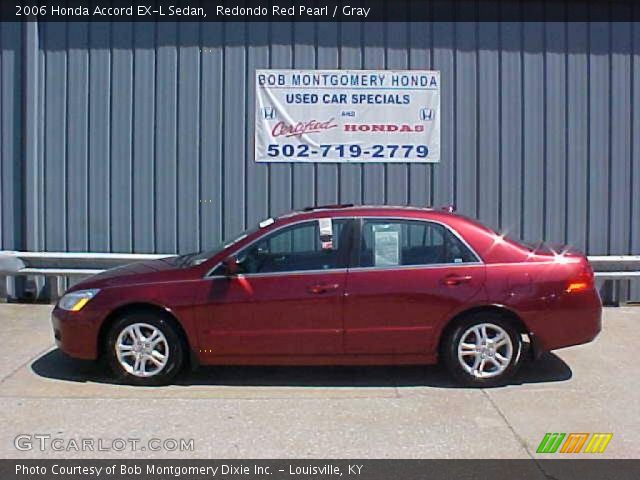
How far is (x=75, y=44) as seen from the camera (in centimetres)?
995

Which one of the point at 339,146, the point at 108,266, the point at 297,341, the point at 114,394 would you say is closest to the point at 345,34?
the point at 339,146

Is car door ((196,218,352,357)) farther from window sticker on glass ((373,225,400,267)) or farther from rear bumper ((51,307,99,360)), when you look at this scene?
rear bumper ((51,307,99,360))

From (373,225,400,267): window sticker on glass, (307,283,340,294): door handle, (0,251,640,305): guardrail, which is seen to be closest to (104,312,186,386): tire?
(307,283,340,294): door handle

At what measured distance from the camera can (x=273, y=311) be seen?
243 inches

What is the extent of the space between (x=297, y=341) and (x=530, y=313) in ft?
6.27

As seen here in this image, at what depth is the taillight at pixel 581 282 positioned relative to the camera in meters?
6.23

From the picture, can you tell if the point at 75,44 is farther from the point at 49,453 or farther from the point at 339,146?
the point at 49,453

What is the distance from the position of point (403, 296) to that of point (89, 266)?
202 inches

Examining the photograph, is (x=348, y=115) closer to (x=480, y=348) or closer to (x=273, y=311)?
(x=273, y=311)

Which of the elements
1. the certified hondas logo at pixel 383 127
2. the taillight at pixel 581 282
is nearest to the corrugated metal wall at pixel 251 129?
the certified hondas logo at pixel 383 127

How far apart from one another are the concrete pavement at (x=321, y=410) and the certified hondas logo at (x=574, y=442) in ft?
0.20
